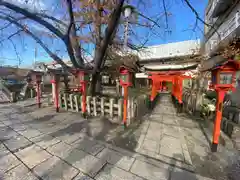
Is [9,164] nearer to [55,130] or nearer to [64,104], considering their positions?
[55,130]

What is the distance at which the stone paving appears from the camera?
1.85 m

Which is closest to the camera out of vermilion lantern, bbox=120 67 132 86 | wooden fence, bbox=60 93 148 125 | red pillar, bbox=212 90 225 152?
red pillar, bbox=212 90 225 152

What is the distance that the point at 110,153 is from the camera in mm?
2373

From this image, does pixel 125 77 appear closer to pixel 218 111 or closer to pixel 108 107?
pixel 108 107

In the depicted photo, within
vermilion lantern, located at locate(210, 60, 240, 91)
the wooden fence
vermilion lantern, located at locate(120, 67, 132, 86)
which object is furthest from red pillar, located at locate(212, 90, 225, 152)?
the wooden fence

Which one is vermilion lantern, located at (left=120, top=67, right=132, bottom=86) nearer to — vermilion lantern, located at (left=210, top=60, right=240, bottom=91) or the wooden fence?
the wooden fence

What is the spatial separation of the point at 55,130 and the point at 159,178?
3.18 m

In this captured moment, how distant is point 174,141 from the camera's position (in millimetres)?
2918

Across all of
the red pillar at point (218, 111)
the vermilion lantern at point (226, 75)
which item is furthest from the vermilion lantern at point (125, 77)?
the red pillar at point (218, 111)

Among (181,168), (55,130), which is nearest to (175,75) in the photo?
(181,168)

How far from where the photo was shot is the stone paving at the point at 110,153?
6.06 feet

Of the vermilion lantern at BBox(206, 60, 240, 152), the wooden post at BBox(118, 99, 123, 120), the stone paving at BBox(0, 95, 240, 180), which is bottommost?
the stone paving at BBox(0, 95, 240, 180)

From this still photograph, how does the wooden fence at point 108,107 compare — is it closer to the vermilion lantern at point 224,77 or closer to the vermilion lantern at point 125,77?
the vermilion lantern at point 125,77

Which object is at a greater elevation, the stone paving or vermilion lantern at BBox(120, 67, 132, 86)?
vermilion lantern at BBox(120, 67, 132, 86)
